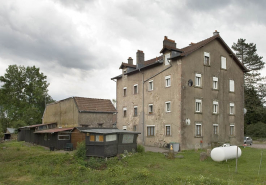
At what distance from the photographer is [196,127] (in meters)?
27.5

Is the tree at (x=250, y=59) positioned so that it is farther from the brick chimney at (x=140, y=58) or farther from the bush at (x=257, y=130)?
the brick chimney at (x=140, y=58)

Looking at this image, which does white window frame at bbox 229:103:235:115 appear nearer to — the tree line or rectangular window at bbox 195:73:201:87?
rectangular window at bbox 195:73:201:87

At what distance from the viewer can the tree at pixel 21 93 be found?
55.0 meters

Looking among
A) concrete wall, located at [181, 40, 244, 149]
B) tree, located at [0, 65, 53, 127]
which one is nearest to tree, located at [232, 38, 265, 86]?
concrete wall, located at [181, 40, 244, 149]

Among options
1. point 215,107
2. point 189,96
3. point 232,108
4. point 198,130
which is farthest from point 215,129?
point 189,96

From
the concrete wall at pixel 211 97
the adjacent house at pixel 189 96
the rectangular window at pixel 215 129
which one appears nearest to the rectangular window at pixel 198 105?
the adjacent house at pixel 189 96

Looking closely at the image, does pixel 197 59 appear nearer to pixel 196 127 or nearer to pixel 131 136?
pixel 196 127

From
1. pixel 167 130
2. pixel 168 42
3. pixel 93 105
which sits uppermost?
pixel 168 42

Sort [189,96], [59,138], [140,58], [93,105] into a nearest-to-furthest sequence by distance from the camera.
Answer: [59,138]
[189,96]
[93,105]
[140,58]

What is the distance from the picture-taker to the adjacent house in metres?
27.0

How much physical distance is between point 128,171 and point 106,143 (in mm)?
4228

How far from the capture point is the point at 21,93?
187 feet

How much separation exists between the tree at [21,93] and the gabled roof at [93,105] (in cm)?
2704

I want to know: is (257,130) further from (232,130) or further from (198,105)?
(198,105)
